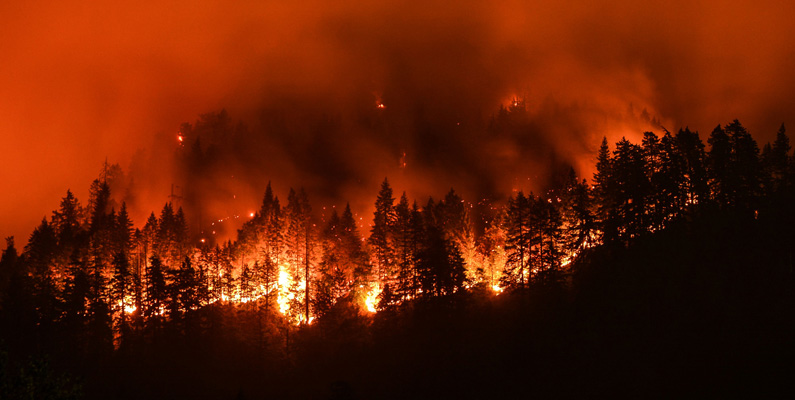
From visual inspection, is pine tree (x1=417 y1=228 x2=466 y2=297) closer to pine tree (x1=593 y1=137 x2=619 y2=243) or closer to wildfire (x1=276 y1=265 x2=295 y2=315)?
pine tree (x1=593 y1=137 x2=619 y2=243)

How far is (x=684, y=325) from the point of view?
56.4 m

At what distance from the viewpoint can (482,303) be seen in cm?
7212

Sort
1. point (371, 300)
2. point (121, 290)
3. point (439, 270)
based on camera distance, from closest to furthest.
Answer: point (439, 270), point (121, 290), point (371, 300)

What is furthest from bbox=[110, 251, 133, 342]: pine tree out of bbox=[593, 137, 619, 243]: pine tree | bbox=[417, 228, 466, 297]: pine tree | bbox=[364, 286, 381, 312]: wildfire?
bbox=[593, 137, 619, 243]: pine tree

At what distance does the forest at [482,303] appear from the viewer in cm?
5550

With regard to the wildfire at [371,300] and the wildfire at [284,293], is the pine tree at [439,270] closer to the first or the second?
the wildfire at [371,300]

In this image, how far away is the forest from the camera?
2185 inches

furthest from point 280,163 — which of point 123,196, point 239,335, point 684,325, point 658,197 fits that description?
point 684,325

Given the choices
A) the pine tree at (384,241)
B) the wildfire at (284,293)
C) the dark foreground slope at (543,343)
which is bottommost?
the dark foreground slope at (543,343)

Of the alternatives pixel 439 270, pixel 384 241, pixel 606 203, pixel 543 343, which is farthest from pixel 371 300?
pixel 606 203

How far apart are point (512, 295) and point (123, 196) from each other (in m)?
121

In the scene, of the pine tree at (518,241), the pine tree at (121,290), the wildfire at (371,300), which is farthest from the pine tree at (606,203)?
the pine tree at (121,290)

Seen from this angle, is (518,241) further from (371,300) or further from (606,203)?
(371,300)

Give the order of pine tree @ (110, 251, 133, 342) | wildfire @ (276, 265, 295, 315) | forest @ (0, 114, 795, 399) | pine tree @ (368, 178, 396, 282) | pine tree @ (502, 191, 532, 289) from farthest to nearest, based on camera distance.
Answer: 1. wildfire @ (276, 265, 295, 315)
2. pine tree @ (368, 178, 396, 282)
3. pine tree @ (110, 251, 133, 342)
4. pine tree @ (502, 191, 532, 289)
5. forest @ (0, 114, 795, 399)
